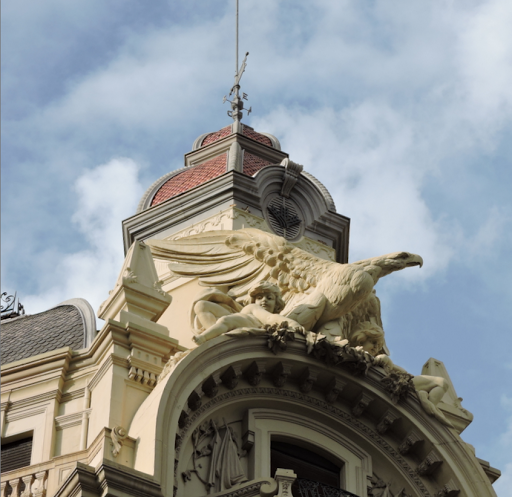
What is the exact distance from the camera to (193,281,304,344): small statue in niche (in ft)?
52.0

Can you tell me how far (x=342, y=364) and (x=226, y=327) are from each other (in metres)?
1.65

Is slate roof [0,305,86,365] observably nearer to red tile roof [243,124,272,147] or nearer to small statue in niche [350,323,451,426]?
small statue in niche [350,323,451,426]

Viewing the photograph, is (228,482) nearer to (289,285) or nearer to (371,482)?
(371,482)

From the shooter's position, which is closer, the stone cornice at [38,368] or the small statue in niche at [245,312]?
the small statue in niche at [245,312]

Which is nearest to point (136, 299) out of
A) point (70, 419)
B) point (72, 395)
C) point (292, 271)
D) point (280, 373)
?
point (72, 395)

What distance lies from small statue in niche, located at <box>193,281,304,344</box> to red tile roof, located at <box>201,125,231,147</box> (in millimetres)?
7254

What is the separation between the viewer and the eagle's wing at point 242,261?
59.7 ft

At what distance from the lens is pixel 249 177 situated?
68.7 ft

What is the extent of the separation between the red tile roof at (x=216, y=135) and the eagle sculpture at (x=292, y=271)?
483cm

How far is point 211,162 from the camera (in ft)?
74.9

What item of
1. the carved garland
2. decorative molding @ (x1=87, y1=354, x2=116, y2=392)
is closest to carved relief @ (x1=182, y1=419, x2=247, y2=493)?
the carved garland

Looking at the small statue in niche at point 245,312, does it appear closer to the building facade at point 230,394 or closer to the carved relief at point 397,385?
the building facade at point 230,394

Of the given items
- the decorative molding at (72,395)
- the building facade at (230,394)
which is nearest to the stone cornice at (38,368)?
the building facade at (230,394)

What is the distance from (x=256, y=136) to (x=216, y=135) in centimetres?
81
